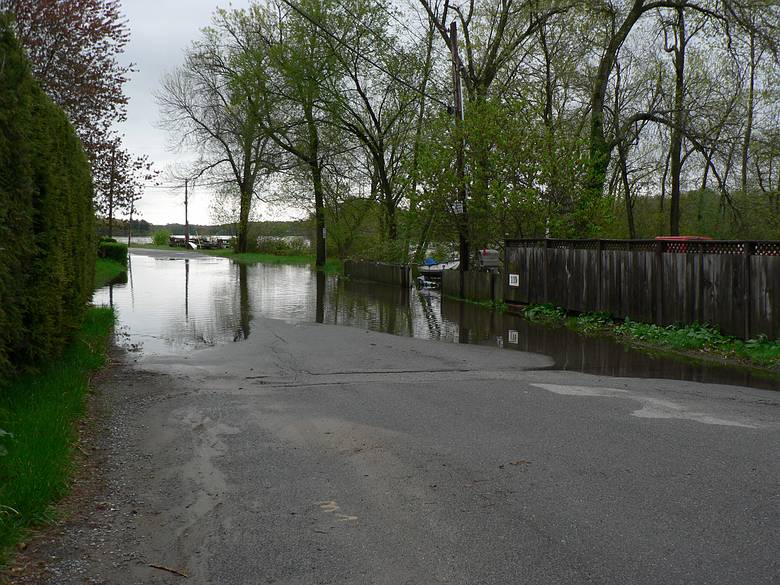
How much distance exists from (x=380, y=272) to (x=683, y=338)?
18557 mm

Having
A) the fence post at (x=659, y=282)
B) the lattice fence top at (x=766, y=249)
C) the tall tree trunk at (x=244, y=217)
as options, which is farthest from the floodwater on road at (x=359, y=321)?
the tall tree trunk at (x=244, y=217)

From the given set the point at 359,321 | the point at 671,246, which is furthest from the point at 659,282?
the point at 359,321

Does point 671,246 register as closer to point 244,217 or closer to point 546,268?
point 546,268

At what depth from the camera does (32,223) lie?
7395 millimetres

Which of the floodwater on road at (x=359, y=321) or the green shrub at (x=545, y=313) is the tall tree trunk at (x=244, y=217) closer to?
the floodwater on road at (x=359, y=321)

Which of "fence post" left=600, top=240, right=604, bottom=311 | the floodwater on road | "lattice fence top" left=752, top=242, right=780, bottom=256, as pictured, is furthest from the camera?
"fence post" left=600, top=240, right=604, bottom=311

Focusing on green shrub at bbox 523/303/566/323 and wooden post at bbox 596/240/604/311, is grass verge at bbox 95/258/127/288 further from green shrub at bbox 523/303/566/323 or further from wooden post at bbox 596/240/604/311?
wooden post at bbox 596/240/604/311

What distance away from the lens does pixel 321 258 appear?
44531 mm

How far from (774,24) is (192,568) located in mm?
20084

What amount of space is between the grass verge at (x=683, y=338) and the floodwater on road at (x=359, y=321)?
45 cm

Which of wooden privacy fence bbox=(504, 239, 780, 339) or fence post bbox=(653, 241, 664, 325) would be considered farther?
fence post bbox=(653, 241, 664, 325)

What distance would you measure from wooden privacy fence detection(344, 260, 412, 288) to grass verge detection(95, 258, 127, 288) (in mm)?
10317

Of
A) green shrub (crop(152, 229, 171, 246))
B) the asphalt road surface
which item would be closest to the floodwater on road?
the asphalt road surface

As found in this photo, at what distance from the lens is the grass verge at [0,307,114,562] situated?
14.3 feet
